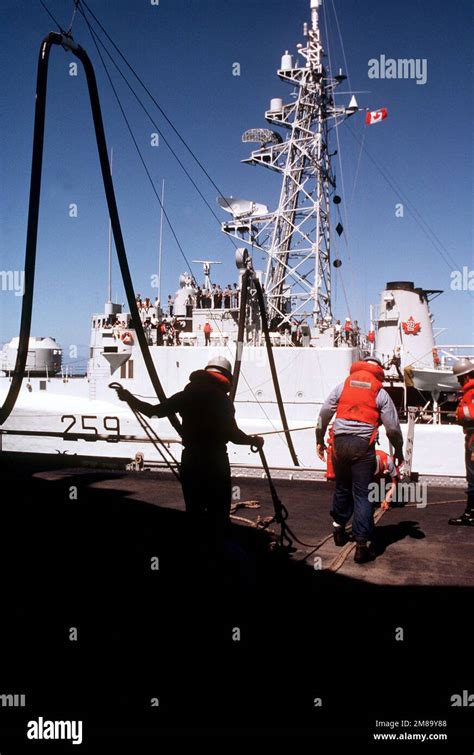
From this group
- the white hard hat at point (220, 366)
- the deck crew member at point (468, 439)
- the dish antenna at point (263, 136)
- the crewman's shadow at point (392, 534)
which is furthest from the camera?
the dish antenna at point (263, 136)

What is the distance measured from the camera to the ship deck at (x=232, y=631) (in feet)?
8.07

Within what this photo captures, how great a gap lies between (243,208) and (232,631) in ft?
69.7

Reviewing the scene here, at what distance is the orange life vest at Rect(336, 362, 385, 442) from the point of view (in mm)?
4508

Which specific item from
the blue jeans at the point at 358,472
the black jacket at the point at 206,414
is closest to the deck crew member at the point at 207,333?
the blue jeans at the point at 358,472

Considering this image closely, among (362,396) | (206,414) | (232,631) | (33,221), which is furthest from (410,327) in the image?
(232,631)

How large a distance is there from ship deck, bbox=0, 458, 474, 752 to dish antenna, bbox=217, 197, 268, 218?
62.2 ft

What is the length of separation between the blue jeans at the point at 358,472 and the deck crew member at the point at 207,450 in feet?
3.85

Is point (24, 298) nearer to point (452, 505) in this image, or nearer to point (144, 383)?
point (452, 505)

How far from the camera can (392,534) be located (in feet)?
17.3

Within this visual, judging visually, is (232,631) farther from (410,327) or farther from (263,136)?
(263,136)

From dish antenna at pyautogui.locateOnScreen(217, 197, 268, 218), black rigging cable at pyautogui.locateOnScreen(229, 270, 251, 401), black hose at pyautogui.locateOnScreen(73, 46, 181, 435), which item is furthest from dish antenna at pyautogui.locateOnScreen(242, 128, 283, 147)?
black hose at pyautogui.locateOnScreen(73, 46, 181, 435)

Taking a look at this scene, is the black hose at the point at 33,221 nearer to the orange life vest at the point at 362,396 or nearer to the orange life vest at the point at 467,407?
the orange life vest at the point at 362,396

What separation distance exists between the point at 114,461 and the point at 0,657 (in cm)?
652

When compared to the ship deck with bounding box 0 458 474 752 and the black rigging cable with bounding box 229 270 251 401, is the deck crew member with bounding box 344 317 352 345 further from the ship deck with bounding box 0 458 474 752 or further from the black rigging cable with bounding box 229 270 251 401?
the ship deck with bounding box 0 458 474 752
